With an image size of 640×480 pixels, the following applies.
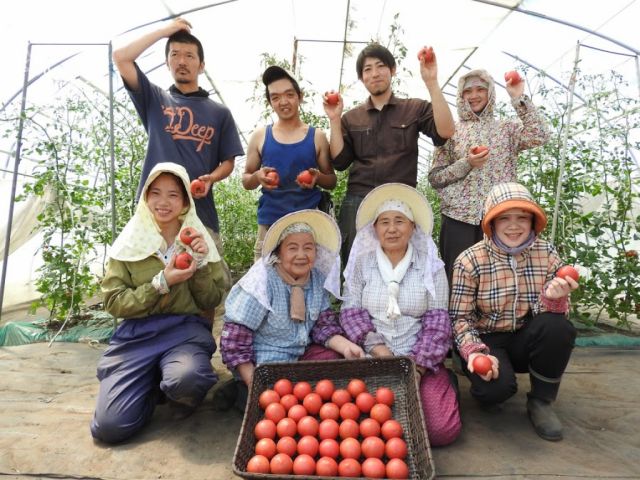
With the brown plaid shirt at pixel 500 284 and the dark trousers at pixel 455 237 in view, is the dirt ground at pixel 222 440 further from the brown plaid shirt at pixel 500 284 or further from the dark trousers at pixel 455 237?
the dark trousers at pixel 455 237

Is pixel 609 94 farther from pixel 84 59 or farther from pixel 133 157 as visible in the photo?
pixel 84 59

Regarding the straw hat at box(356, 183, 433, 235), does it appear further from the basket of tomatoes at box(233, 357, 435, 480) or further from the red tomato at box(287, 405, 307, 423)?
the red tomato at box(287, 405, 307, 423)

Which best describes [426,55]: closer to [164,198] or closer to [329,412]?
[164,198]

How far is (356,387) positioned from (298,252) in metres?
0.76

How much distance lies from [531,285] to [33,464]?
8.26 ft

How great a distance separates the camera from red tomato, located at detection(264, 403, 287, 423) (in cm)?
207

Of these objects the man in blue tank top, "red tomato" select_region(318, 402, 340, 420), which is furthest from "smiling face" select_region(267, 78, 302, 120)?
"red tomato" select_region(318, 402, 340, 420)

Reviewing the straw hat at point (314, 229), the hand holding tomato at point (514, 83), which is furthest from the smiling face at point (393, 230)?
the hand holding tomato at point (514, 83)

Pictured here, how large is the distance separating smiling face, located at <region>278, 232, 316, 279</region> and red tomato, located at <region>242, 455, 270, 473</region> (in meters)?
1.02

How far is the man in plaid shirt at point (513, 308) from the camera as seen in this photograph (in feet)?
7.39

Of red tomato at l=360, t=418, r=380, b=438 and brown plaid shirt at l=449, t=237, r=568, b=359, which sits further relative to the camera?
brown plaid shirt at l=449, t=237, r=568, b=359

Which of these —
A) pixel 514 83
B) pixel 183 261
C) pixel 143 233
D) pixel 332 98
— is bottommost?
pixel 183 261

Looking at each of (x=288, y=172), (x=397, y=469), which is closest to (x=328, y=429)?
(x=397, y=469)

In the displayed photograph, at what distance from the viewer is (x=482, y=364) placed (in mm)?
2076
